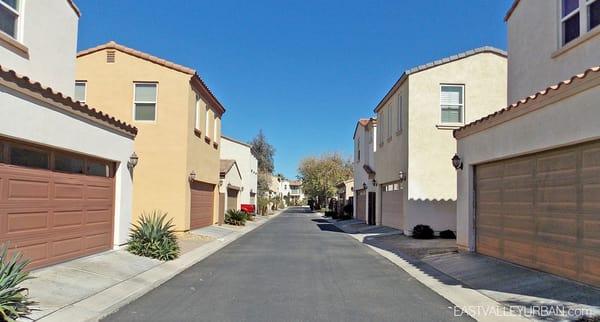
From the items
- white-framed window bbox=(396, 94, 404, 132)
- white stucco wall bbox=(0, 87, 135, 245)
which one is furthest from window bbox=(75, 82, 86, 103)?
white-framed window bbox=(396, 94, 404, 132)

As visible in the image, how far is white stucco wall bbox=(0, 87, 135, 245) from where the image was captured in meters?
8.77

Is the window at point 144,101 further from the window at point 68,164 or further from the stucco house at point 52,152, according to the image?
the window at point 68,164

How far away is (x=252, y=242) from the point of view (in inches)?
830

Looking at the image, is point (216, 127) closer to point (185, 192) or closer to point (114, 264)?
point (185, 192)

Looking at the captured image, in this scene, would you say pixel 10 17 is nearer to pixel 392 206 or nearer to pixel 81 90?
pixel 81 90

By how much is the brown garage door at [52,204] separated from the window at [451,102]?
572 inches

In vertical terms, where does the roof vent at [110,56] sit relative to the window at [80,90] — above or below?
above

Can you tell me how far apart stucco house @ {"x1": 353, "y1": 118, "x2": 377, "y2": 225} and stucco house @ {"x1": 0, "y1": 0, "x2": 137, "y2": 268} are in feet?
67.0

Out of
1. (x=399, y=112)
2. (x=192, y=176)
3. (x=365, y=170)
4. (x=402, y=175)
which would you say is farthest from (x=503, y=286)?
(x=365, y=170)

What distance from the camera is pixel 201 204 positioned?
2508cm

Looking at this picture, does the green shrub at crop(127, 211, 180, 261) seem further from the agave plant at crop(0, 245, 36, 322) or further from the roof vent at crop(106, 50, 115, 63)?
the roof vent at crop(106, 50, 115, 63)

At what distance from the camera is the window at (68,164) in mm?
10688

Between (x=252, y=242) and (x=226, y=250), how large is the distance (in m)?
3.46

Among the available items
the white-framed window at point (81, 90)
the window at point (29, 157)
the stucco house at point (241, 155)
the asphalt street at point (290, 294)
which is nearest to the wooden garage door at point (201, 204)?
the white-framed window at point (81, 90)
